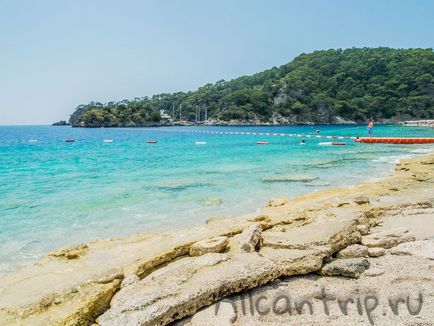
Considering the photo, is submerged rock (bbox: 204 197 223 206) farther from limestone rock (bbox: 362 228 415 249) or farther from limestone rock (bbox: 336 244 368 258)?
limestone rock (bbox: 336 244 368 258)

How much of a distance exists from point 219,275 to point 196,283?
0.30 m

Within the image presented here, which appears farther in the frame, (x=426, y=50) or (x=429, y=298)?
(x=426, y=50)

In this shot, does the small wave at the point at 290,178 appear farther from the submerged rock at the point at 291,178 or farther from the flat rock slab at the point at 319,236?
the flat rock slab at the point at 319,236

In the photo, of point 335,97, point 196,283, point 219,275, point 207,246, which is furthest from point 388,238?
point 335,97

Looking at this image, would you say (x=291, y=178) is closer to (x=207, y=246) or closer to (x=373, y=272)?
(x=207, y=246)

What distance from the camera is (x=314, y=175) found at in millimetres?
17484

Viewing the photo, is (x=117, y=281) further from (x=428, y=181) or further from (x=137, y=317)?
(x=428, y=181)

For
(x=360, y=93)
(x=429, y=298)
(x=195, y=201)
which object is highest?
(x=360, y=93)

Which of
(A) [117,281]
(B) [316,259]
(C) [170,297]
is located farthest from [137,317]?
(B) [316,259]

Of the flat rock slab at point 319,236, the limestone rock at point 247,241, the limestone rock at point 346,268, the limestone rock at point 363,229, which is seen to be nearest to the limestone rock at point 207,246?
the limestone rock at point 247,241

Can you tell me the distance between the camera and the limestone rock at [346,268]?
445cm

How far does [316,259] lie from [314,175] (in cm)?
1345

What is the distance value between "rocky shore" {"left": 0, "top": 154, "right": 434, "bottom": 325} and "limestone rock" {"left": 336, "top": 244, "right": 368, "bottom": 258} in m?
0.01

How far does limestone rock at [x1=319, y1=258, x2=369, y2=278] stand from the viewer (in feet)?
14.6
